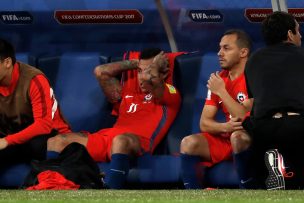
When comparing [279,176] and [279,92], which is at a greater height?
[279,92]

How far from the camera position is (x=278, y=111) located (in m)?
7.60

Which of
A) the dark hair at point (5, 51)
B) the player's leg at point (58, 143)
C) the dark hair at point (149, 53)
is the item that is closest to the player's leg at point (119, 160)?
the player's leg at point (58, 143)

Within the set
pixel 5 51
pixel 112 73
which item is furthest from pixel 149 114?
pixel 5 51

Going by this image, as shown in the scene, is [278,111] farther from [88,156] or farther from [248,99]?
[88,156]

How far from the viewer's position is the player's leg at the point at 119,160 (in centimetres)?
824

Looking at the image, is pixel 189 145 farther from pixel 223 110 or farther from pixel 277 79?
pixel 277 79

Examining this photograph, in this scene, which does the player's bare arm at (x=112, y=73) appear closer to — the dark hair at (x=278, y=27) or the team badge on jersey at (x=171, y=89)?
the team badge on jersey at (x=171, y=89)

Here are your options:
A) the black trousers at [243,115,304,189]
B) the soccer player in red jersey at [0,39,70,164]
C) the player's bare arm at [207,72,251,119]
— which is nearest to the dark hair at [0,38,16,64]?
the soccer player in red jersey at [0,39,70,164]

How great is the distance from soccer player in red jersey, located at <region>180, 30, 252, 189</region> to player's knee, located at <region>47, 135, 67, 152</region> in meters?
0.94

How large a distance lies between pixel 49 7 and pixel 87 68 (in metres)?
0.76

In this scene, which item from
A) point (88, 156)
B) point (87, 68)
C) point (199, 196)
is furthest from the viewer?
point (87, 68)

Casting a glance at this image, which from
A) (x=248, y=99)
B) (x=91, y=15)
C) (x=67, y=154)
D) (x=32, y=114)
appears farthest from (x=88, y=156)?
(x=91, y=15)

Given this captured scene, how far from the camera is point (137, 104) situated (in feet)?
29.6

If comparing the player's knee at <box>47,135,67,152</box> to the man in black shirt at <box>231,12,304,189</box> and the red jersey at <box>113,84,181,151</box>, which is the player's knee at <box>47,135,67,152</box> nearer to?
the red jersey at <box>113,84,181,151</box>
